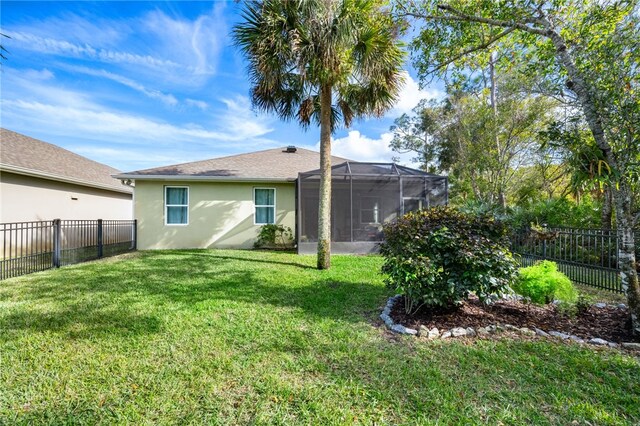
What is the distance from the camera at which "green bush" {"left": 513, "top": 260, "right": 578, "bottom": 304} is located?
422 cm

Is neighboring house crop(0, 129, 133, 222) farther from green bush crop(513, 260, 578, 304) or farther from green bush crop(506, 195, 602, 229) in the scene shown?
green bush crop(506, 195, 602, 229)

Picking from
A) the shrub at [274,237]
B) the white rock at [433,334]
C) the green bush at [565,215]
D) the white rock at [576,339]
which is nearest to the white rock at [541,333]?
the white rock at [576,339]

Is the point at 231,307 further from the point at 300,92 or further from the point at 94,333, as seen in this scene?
the point at 300,92

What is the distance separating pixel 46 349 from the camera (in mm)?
3164

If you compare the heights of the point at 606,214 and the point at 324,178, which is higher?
the point at 324,178

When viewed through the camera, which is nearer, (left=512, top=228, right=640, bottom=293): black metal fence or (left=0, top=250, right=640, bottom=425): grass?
(left=0, top=250, right=640, bottom=425): grass

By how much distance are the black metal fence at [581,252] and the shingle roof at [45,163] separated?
14596 millimetres

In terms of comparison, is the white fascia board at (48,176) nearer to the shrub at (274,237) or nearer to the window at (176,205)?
the window at (176,205)

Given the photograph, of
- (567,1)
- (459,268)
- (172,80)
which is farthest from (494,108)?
(172,80)

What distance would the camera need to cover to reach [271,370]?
278cm

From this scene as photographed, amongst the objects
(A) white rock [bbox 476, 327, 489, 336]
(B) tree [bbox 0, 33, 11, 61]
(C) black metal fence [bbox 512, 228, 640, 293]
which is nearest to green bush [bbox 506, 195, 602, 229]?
(C) black metal fence [bbox 512, 228, 640, 293]

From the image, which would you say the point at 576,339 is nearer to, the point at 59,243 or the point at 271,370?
the point at 271,370

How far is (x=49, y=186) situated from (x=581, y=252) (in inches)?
691

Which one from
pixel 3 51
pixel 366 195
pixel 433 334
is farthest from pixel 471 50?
pixel 366 195
